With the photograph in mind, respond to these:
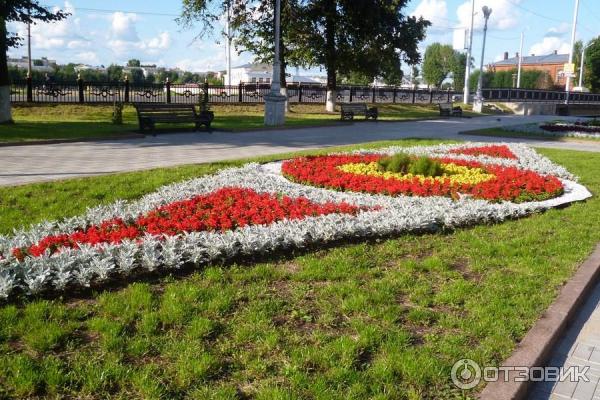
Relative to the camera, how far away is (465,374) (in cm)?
313

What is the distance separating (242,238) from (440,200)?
342 centimetres

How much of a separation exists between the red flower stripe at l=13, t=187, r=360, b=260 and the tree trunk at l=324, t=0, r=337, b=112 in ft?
71.1

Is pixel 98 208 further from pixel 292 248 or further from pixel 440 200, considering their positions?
pixel 440 200

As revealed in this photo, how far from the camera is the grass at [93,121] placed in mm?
14438

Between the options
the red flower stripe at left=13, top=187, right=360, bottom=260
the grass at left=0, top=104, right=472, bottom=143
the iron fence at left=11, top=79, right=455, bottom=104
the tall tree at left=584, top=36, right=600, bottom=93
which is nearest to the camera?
the red flower stripe at left=13, top=187, right=360, bottom=260

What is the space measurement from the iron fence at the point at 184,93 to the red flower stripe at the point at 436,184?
13.3 m

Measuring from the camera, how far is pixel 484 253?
5.43m

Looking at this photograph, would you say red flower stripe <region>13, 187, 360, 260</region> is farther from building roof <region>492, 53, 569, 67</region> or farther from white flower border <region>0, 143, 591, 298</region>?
building roof <region>492, 53, 569, 67</region>

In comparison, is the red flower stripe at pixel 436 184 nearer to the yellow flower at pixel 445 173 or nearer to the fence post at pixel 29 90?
the yellow flower at pixel 445 173

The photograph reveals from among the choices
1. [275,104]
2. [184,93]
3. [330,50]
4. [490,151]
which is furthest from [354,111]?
[490,151]

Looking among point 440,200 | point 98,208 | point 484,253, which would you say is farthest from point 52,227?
point 440,200

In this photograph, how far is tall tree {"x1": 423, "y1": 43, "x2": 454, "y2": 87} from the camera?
107 metres

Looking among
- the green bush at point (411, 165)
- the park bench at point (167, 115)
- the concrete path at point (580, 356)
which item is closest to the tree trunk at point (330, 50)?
the park bench at point (167, 115)

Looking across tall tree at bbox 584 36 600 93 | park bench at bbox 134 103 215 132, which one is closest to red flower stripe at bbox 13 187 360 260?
park bench at bbox 134 103 215 132
